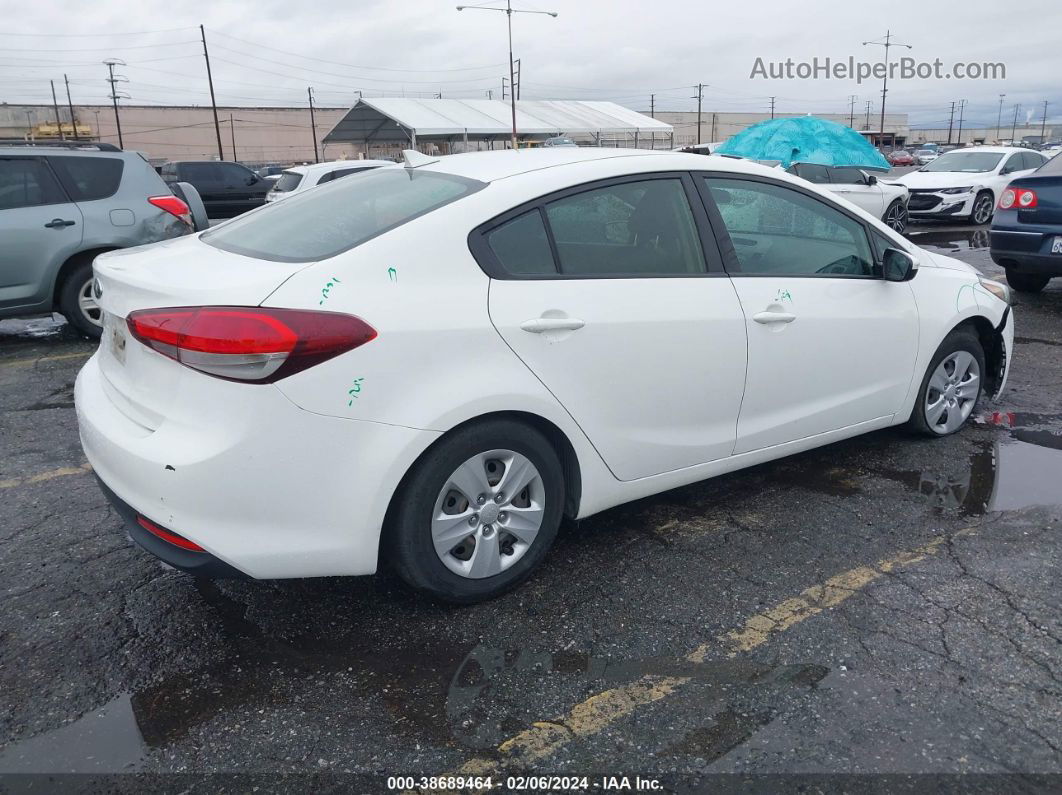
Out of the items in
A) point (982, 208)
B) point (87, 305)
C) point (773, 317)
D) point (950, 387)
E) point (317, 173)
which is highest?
point (317, 173)

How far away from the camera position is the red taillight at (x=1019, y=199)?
751cm

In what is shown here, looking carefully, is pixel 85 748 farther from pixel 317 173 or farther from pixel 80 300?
pixel 317 173

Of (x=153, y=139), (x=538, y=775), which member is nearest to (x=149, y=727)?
(x=538, y=775)

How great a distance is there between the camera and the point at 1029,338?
22.9ft

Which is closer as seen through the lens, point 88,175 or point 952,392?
point 952,392

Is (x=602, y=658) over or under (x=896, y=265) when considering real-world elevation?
under

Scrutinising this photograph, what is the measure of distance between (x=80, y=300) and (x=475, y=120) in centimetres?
3156

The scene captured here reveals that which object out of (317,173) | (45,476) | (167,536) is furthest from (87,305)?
(317,173)

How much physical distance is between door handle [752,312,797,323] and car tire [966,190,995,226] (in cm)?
1585

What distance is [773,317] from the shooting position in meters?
3.46

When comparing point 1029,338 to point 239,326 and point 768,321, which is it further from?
point 239,326

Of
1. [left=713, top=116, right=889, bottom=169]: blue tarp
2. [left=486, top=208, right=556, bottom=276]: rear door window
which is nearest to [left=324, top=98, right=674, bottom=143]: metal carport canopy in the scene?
[left=713, top=116, right=889, bottom=169]: blue tarp

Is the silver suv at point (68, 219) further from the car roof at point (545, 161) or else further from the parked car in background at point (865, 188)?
the parked car in background at point (865, 188)

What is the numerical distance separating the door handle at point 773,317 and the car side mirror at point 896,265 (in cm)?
69
